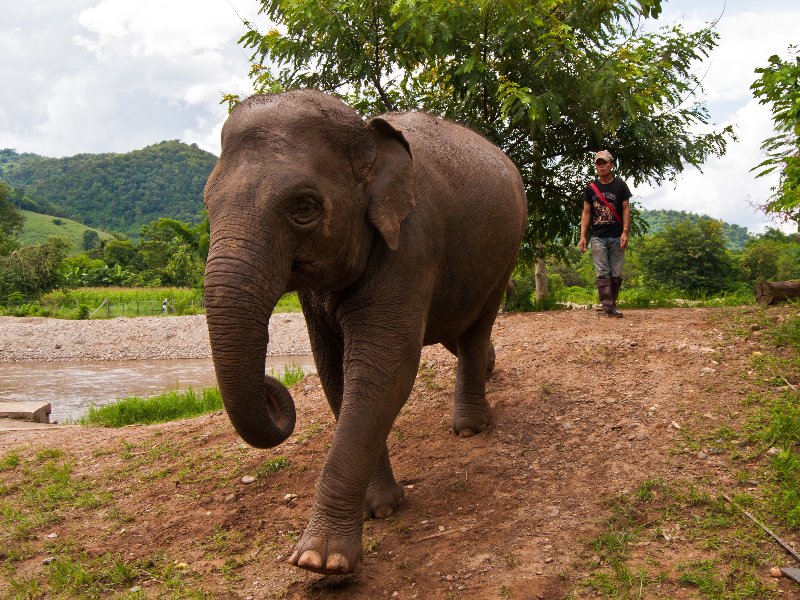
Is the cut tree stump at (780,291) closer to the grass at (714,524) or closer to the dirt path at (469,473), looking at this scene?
the dirt path at (469,473)

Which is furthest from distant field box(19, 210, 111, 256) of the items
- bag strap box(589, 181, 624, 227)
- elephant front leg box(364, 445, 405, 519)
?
elephant front leg box(364, 445, 405, 519)

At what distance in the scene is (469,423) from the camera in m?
5.80

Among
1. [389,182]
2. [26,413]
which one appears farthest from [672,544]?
[26,413]

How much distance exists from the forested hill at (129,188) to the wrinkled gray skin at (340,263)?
91.3m

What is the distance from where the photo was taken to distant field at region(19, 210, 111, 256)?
84.5 metres

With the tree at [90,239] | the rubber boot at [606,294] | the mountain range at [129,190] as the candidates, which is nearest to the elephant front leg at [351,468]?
the rubber boot at [606,294]

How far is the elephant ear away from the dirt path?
5.89 feet

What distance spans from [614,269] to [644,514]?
494cm

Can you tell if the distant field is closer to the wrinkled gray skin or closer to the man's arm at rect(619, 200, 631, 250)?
the man's arm at rect(619, 200, 631, 250)

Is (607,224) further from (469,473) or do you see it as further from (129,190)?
(129,190)

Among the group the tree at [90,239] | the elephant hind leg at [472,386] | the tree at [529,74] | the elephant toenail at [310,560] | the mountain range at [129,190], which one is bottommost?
the elephant toenail at [310,560]

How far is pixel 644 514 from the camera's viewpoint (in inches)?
165

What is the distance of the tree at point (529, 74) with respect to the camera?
913 centimetres

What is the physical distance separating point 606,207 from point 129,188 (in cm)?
11058
